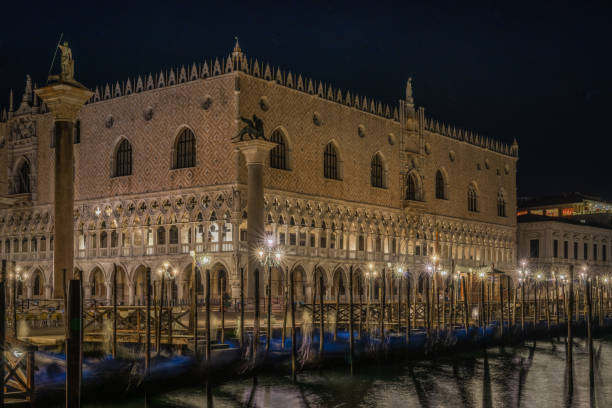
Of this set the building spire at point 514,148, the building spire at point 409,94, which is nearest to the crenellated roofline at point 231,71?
the building spire at point 409,94

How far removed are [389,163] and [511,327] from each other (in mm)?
12933

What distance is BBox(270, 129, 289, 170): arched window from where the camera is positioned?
105ft

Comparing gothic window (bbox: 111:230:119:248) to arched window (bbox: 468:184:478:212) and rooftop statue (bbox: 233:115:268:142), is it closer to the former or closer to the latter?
rooftop statue (bbox: 233:115:268:142)

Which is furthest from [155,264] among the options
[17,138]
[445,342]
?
[445,342]

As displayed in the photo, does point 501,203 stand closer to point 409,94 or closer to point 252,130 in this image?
point 409,94

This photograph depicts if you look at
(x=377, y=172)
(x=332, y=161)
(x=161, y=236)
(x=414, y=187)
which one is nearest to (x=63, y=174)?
(x=161, y=236)

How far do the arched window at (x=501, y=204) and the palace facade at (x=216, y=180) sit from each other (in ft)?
25.7

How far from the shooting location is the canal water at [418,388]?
16391 mm

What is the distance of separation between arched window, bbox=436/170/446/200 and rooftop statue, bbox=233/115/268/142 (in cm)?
1478

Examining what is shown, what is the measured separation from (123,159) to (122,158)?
0.07 meters

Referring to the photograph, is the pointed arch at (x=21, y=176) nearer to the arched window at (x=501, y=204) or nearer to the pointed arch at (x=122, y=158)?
the pointed arch at (x=122, y=158)

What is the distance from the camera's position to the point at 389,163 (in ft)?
126

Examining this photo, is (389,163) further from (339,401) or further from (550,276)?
(339,401)

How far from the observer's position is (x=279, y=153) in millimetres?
32344
